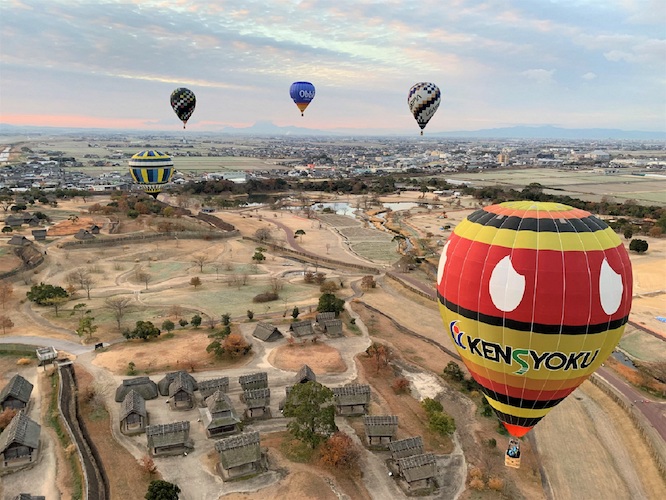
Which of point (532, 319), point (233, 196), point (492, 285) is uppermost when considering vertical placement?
point (492, 285)

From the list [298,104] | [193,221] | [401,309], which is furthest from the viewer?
[193,221]

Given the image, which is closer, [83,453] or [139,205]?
[83,453]

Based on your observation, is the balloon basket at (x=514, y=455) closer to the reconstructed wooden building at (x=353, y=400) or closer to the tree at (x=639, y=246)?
the reconstructed wooden building at (x=353, y=400)

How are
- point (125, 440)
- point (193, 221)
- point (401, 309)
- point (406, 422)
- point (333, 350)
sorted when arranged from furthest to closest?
point (193, 221), point (401, 309), point (333, 350), point (406, 422), point (125, 440)

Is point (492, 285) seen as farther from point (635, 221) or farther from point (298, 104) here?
point (635, 221)

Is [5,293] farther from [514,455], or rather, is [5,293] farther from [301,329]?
[514,455]

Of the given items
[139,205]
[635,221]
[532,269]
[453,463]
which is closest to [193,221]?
[139,205]

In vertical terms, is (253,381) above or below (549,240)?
below

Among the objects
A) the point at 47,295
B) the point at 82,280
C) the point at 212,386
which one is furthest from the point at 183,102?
the point at 212,386
